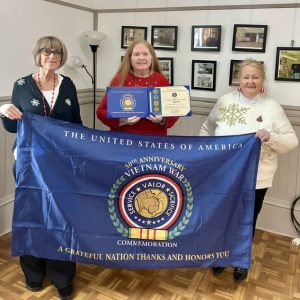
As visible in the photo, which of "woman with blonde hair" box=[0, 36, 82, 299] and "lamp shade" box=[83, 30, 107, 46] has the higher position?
"lamp shade" box=[83, 30, 107, 46]

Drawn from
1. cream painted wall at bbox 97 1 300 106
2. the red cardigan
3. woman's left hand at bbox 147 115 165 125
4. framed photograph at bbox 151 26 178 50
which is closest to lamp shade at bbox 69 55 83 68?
cream painted wall at bbox 97 1 300 106

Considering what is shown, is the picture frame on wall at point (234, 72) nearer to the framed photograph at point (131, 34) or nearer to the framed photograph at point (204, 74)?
the framed photograph at point (204, 74)

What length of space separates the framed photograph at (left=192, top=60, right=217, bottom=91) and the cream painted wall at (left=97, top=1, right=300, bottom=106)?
0.04 m

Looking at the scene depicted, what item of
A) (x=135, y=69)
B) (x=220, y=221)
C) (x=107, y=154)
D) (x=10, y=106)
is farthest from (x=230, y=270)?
(x=10, y=106)

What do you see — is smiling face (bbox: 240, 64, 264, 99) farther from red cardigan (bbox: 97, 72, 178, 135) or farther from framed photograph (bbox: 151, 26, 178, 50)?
framed photograph (bbox: 151, 26, 178, 50)

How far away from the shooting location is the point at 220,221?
6.95 ft

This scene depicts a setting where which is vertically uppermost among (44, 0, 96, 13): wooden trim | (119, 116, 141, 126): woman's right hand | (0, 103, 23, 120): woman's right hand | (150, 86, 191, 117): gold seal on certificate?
(44, 0, 96, 13): wooden trim

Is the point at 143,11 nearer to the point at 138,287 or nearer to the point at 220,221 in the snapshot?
the point at 220,221

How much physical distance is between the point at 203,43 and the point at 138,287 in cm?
194

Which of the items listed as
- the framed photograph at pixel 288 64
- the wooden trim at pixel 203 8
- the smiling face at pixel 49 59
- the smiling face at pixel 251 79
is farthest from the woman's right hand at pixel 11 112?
the framed photograph at pixel 288 64

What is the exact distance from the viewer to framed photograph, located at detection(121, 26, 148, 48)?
3373mm

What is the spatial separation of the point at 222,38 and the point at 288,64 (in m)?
0.56

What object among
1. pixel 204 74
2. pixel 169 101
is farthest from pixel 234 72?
pixel 169 101

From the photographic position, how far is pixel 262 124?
232cm
